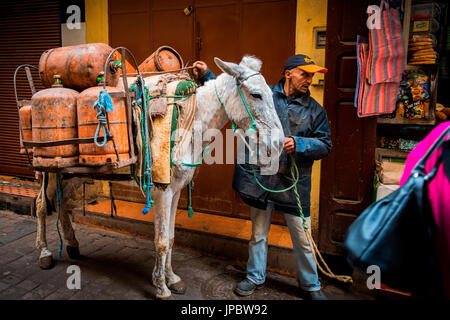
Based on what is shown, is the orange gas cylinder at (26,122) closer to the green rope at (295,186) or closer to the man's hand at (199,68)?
the man's hand at (199,68)

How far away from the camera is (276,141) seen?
2.33 metres

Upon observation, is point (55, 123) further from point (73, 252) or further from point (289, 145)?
point (73, 252)

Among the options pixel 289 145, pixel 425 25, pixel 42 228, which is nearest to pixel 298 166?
pixel 289 145

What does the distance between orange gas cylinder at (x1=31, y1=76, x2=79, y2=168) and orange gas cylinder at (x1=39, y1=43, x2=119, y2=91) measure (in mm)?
161

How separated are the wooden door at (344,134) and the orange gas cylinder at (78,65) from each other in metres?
2.37

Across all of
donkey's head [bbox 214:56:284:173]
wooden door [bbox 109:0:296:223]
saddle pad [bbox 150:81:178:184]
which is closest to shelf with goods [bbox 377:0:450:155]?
wooden door [bbox 109:0:296:223]

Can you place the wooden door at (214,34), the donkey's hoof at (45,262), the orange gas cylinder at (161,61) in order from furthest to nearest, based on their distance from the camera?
1. the wooden door at (214,34)
2. the donkey's hoof at (45,262)
3. the orange gas cylinder at (161,61)

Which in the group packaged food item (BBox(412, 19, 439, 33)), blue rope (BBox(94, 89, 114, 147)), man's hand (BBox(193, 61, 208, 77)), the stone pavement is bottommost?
the stone pavement

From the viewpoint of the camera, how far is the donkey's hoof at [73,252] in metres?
3.57

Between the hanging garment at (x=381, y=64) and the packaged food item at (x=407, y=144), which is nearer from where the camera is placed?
the hanging garment at (x=381, y=64)

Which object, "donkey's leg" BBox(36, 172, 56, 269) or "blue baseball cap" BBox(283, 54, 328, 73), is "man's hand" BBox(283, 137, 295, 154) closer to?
"blue baseball cap" BBox(283, 54, 328, 73)

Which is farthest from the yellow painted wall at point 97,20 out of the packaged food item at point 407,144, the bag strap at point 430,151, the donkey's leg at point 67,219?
the bag strap at point 430,151

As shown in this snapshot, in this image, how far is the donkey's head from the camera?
2318 mm
